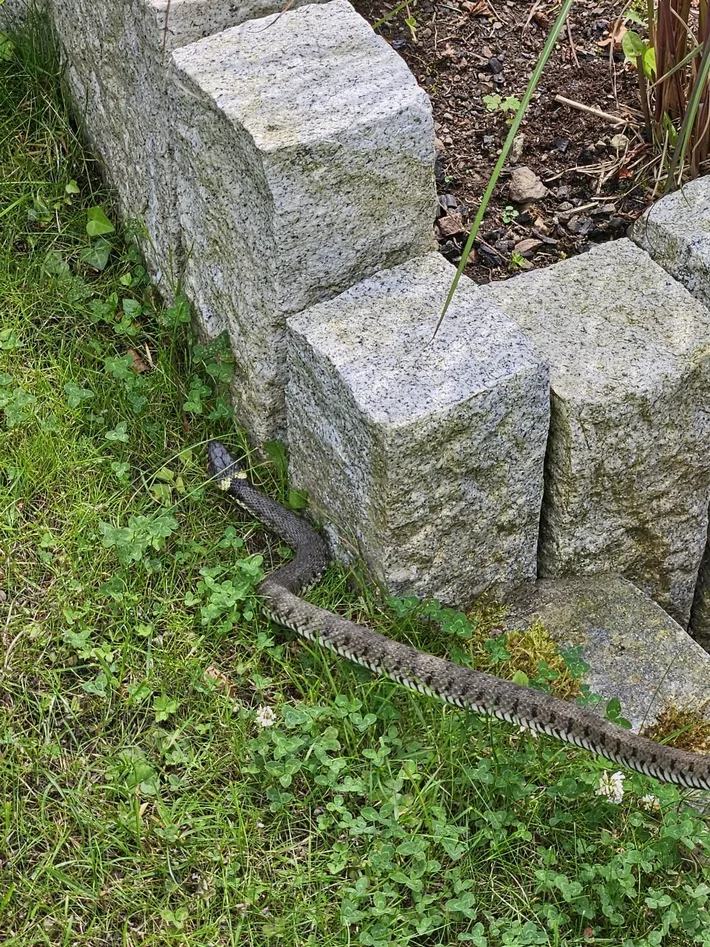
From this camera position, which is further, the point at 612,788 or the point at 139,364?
the point at 139,364

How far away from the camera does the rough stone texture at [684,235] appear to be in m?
3.76

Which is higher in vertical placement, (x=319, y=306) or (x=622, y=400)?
(x=319, y=306)

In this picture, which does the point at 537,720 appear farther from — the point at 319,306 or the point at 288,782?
the point at 319,306

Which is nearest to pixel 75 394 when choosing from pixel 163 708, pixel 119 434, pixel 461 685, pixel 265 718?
pixel 119 434

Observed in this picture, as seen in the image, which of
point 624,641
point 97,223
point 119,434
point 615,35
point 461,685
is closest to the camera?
point 461,685

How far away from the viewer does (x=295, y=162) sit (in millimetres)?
3322

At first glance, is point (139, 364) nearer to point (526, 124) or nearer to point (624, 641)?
point (526, 124)

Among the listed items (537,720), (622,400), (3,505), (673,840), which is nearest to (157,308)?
(3,505)

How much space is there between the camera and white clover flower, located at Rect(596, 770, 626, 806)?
3205 millimetres

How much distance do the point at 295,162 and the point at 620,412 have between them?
1262 millimetres

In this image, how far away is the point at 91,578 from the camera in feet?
12.1

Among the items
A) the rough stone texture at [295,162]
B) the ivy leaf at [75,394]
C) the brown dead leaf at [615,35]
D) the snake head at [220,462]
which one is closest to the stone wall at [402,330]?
the rough stone texture at [295,162]

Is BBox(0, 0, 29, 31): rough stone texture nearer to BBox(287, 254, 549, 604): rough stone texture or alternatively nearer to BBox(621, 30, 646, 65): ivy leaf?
BBox(287, 254, 549, 604): rough stone texture

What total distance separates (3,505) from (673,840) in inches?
94.9
